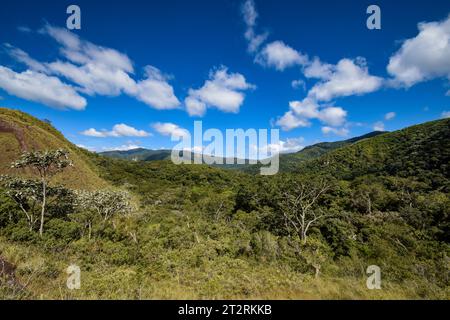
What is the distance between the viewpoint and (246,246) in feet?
58.0

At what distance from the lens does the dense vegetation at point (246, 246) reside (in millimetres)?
6465

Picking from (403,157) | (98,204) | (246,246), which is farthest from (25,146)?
(403,157)

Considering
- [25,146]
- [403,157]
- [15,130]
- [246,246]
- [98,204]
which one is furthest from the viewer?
[403,157]

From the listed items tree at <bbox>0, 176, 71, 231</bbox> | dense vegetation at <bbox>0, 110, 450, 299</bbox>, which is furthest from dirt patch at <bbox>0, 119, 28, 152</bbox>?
tree at <bbox>0, 176, 71, 231</bbox>

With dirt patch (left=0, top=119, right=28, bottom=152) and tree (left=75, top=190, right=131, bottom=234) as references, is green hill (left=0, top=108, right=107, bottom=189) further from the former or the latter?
tree (left=75, top=190, right=131, bottom=234)

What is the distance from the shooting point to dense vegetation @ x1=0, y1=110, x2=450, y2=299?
6465mm

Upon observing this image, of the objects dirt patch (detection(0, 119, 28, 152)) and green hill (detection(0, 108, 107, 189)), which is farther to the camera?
dirt patch (detection(0, 119, 28, 152))

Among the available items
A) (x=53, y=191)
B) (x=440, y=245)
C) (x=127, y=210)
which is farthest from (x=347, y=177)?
(x=53, y=191)

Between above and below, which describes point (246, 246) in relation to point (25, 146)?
below

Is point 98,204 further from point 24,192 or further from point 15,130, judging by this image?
point 15,130

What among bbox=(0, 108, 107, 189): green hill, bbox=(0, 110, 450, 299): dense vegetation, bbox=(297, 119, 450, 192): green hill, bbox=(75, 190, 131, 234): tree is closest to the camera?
bbox=(0, 110, 450, 299): dense vegetation

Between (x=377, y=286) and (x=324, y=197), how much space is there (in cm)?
5212

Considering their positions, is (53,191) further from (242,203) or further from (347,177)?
(347,177)

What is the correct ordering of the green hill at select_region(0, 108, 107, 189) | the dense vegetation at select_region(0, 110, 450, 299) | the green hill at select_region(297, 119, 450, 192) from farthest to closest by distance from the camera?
the green hill at select_region(297, 119, 450, 192), the green hill at select_region(0, 108, 107, 189), the dense vegetation at select_region(0, 110, 450, 299)
